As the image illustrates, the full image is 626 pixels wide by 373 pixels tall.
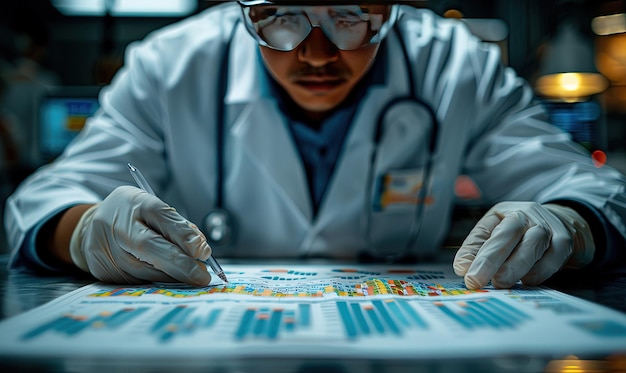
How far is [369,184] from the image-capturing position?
1220mm

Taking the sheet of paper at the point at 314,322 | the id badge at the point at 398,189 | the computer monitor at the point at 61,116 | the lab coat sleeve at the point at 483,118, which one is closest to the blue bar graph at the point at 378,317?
the sheet of paper at the point at 314,322

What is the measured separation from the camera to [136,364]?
447mm

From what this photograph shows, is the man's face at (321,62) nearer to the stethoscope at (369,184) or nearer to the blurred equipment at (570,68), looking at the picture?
the stethoscope at (369,184)

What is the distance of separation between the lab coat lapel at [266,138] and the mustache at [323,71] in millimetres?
202

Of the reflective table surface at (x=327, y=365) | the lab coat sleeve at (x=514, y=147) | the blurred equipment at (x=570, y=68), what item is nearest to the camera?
the reflective table surface at (x=327, y=365)

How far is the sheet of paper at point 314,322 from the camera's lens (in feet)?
1.55

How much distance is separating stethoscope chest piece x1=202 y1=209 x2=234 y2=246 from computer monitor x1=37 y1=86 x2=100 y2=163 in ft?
4.35

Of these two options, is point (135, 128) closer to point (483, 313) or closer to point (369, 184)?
point (369, 184)

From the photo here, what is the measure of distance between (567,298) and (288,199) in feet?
2.14

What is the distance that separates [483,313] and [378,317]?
118mm

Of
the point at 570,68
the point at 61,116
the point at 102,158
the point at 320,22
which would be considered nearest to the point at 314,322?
the point at 320,22

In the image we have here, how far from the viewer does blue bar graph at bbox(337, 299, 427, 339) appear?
0.52m

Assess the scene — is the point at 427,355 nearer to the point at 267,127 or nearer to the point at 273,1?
the point at 273,1

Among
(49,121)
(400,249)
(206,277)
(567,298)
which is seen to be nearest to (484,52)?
(400,249)
